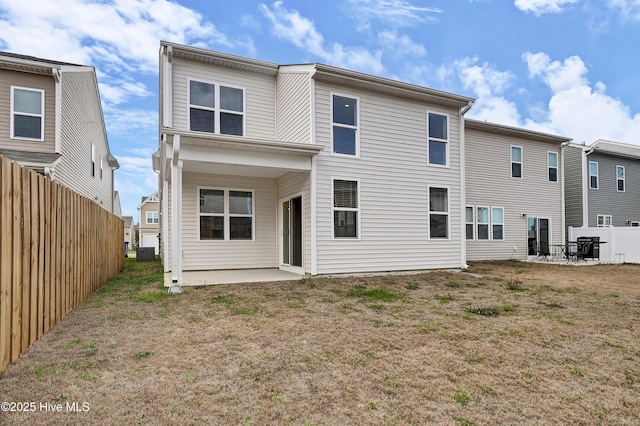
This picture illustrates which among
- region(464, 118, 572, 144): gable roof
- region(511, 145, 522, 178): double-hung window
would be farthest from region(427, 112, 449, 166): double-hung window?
region(511, 145, 522, 178): double-hung window

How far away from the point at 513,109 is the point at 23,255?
2919cm

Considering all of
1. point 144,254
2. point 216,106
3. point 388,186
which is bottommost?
point 144,254

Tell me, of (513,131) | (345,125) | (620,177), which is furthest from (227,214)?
(620,177)

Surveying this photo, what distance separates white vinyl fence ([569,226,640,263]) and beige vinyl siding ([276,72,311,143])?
12.4 m

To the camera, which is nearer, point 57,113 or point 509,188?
point 57,113

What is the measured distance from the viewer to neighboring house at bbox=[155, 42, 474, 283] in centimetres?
861

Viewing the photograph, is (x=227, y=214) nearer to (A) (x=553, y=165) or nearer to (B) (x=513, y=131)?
(B) (x=513, y=131)

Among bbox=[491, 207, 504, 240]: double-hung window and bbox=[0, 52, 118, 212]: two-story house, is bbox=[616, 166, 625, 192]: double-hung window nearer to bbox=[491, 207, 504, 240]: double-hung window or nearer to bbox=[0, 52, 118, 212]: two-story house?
bbox=[491, 207, 504, 240]: double-hung window

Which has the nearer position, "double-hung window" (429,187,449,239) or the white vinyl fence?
"double-hung window" (429,187,449,239)

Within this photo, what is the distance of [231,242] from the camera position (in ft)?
32.6

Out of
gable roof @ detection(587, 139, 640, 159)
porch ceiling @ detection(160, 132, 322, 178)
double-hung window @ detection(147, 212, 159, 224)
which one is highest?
gable roof @ detection(587, 139, 640, 159)

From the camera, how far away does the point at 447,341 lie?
12.6 feet

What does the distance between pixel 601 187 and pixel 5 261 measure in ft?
69.2

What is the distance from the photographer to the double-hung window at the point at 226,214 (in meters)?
9.71
